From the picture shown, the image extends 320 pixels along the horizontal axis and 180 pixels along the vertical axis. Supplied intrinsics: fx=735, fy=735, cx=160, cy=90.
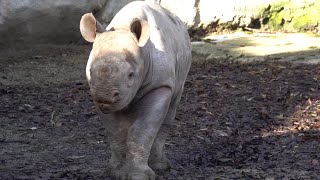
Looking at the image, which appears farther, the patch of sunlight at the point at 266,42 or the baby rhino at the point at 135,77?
the patch of sunlight at the point at 266,42

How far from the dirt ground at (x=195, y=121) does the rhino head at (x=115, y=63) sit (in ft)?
2.66

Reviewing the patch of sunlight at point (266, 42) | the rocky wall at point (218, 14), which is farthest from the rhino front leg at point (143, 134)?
the rocky wall at point (218, 14)

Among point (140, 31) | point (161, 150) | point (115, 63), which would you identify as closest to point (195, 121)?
point (161, 150)

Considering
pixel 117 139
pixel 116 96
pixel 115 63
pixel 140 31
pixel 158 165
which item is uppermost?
pixel 140 31

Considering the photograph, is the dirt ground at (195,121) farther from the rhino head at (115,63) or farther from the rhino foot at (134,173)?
the rhino head at (115,63)

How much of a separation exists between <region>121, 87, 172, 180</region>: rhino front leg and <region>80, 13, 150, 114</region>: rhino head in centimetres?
20

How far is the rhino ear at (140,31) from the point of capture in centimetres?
379

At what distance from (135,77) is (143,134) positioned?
370 millimetres

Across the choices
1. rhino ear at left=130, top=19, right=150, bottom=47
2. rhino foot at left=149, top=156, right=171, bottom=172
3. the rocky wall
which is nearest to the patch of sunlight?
the rocky wall

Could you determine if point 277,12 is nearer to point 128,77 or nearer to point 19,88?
point 19,88

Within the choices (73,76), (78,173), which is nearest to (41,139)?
(78,173)

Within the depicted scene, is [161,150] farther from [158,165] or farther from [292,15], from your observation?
[292,15]

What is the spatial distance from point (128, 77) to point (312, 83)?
14.0 feet

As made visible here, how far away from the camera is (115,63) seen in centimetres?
364
